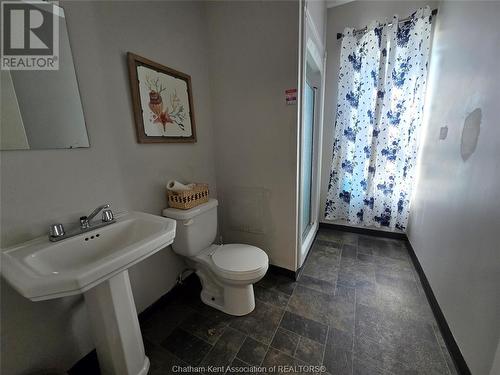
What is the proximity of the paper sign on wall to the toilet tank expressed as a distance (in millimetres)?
934

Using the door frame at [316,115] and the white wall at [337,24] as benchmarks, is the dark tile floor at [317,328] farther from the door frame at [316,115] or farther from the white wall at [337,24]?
the white wall at [337,24]

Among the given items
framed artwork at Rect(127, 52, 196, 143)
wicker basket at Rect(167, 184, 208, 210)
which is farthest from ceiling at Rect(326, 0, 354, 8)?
wicker basket at Rect(167, 184, 208, 210)

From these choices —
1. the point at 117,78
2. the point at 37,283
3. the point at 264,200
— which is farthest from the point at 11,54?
the point at 264,200

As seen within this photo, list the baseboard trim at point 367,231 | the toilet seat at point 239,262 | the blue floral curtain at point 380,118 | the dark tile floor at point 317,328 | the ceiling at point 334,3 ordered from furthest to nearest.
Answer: the baseboard trim at point 367,231
the ceiling at point 334,3
the blue floral curtain at point 380,118
the toilet seat at point 239,262
the dark tile floor at point 317,328

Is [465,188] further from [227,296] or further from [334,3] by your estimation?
[334,3]

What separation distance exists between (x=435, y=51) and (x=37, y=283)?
306cm

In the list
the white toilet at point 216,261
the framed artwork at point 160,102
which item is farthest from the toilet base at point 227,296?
the framed artwork at point 160,102

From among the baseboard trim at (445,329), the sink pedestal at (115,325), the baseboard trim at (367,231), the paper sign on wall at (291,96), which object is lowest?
the baseboard trim at (445,329)

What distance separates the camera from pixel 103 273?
700 millimetres

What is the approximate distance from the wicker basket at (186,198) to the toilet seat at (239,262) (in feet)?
1.33

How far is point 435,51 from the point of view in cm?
185

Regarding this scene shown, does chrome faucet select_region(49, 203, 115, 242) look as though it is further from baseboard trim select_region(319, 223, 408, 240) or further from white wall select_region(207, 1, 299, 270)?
baseboard trim select_region(319, 223, 408, 240)

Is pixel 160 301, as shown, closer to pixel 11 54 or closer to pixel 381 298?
pixel 11 54

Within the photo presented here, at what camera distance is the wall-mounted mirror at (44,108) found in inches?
31.5
